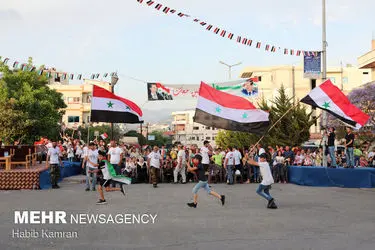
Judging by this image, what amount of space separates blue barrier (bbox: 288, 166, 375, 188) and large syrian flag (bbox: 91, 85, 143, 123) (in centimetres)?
797

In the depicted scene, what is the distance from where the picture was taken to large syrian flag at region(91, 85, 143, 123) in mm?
21641

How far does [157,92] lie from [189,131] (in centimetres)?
12050

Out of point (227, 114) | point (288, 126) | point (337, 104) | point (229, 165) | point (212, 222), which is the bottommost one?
point (212, 222)

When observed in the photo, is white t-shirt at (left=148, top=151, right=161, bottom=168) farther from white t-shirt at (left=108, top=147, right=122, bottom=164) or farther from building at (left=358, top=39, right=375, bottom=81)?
building at (left=358, top=39, right=375, bottom=81)

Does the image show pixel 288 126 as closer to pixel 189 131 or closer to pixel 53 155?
pixel 53 155

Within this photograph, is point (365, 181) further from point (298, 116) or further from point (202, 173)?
point (298, 116)

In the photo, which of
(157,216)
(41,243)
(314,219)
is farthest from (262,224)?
(41,243)

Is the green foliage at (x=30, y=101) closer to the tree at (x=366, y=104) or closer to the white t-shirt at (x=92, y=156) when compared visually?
the white t-shirt at (x=92, y=156)

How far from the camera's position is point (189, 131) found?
146625 millimetres

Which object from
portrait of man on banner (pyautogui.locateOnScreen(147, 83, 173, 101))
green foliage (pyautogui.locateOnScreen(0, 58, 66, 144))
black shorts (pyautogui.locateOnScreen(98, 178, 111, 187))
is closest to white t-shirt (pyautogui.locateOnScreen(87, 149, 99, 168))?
black shorts (pyautogui.locateOnScreen(98, 178, 111, 187))

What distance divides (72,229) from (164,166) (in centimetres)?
1371

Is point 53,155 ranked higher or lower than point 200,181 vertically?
higher

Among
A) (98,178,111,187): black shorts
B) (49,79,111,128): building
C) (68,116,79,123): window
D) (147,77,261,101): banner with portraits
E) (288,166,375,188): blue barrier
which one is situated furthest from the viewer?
(68,116,79,123): window

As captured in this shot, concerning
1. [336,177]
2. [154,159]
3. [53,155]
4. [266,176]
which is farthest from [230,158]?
[266,176]
